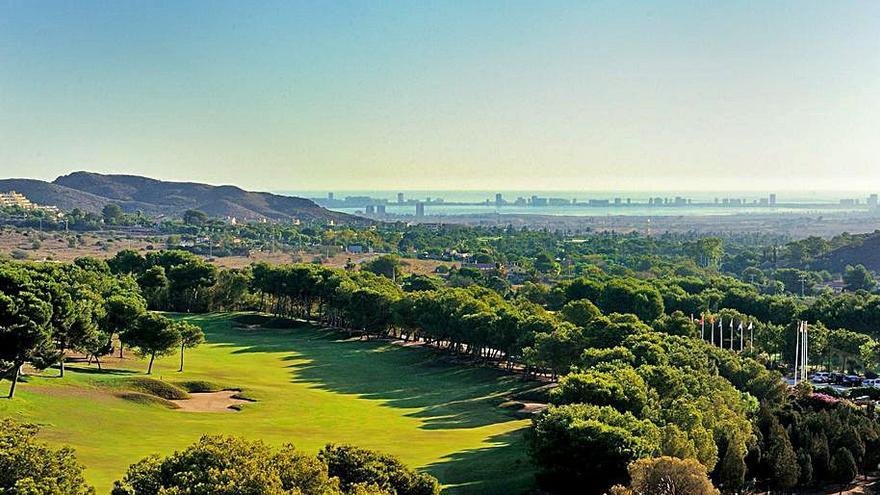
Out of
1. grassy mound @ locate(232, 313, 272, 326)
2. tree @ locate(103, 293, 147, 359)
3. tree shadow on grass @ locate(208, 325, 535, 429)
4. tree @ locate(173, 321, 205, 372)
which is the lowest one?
tree shadow on grass @ locate(208, 325, 535, 429)

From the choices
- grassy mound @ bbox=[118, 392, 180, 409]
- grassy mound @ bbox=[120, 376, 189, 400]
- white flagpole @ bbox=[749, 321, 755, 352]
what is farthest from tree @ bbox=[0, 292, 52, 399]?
white flagpole @ bbox=[749, 321, 755, 352]

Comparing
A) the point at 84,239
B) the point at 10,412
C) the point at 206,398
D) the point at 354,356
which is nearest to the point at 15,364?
the point at 10,412

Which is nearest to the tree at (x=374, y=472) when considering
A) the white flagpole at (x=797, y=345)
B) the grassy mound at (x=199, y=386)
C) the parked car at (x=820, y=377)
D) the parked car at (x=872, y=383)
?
the grassy mound at (x=199, y=386)

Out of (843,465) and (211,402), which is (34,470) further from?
(843,465)

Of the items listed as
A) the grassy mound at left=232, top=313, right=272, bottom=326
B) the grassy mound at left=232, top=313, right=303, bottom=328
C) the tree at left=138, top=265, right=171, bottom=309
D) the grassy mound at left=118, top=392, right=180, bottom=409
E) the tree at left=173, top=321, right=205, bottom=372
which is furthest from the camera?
the tree at left=138, top=265, right=171, bottom=309

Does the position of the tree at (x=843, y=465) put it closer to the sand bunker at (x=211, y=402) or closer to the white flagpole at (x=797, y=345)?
the white flagpole at (x=797, y=345)

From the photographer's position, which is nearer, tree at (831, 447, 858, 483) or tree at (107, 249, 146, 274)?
tree at (831, 447, 858, 483)

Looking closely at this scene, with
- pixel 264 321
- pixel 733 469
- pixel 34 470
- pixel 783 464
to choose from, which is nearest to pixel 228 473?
pixel 34 470

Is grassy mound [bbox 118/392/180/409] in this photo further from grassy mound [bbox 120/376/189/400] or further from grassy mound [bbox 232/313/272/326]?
grassy mound [bbox 232/313/272/326]
